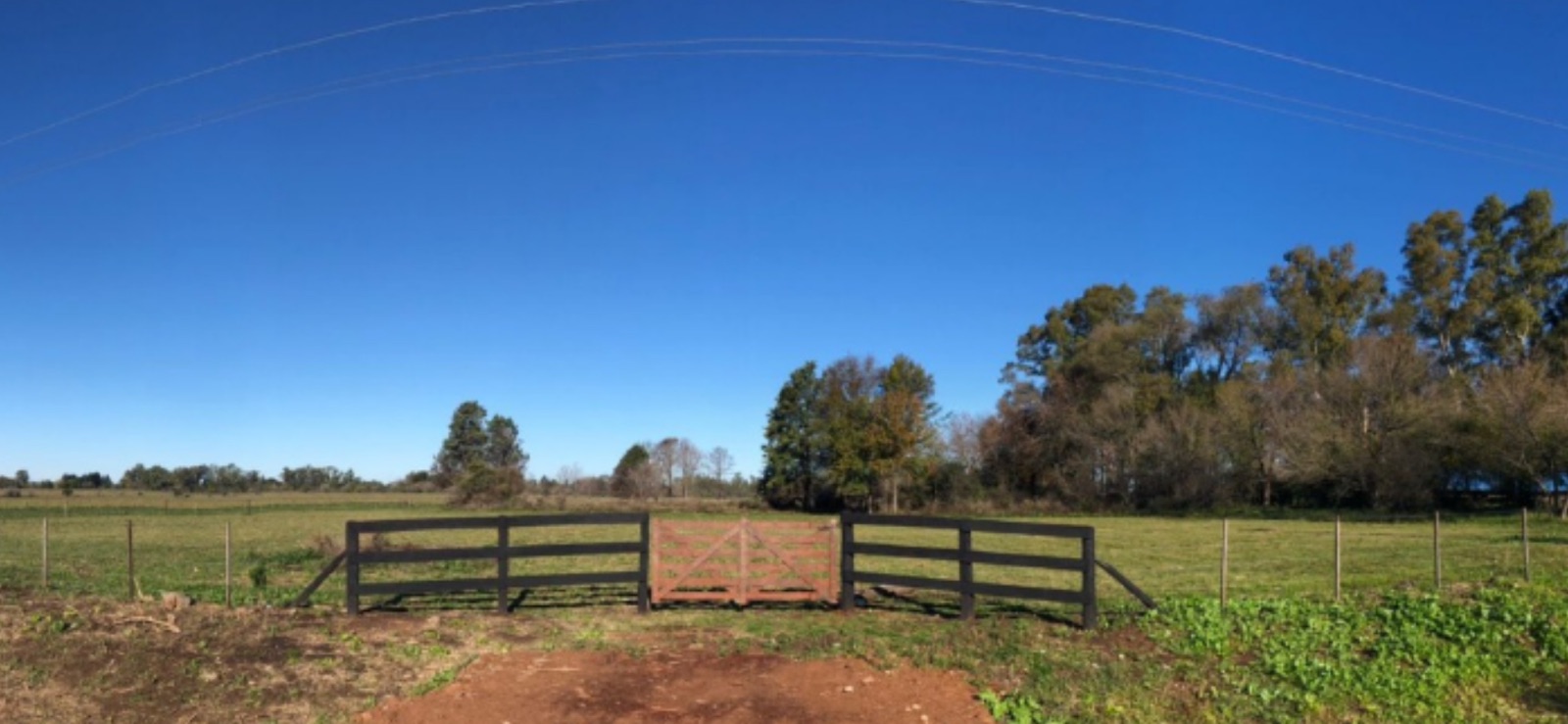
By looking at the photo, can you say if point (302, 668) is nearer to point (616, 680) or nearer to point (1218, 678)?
point (616, 680)

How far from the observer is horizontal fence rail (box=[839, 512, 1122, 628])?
12.1 m

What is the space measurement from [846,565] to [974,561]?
194cm

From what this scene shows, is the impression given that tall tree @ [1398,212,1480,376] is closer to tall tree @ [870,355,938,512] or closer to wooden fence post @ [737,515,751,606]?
tall tree @ [870,355,938,512]

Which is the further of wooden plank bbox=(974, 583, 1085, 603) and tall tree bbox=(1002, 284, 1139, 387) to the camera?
tall tree bbox=(1002, 284, 1139, 387)

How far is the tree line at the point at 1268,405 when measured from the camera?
45.6m

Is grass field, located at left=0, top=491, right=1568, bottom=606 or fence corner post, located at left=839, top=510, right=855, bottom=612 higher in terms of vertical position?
fence corner post, located at left=839, top=510, right=855, bottom=612

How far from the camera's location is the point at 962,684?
9.65 m

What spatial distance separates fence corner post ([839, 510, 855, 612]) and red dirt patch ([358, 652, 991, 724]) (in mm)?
3104

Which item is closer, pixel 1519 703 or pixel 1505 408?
pixel 1519 703

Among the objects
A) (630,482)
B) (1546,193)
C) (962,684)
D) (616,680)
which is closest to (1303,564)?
(962,684)

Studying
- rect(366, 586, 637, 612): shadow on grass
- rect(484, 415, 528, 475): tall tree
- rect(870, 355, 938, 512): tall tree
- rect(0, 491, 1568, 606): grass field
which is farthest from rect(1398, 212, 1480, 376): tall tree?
rect(484, 415, 528, 475): tall tree

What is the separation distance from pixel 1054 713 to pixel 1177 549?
21528mm

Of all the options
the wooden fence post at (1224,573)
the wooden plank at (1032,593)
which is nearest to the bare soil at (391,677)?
the wooden plank at (1032,593)

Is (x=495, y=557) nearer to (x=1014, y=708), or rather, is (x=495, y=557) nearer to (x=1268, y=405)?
(x=1014, y=708)
